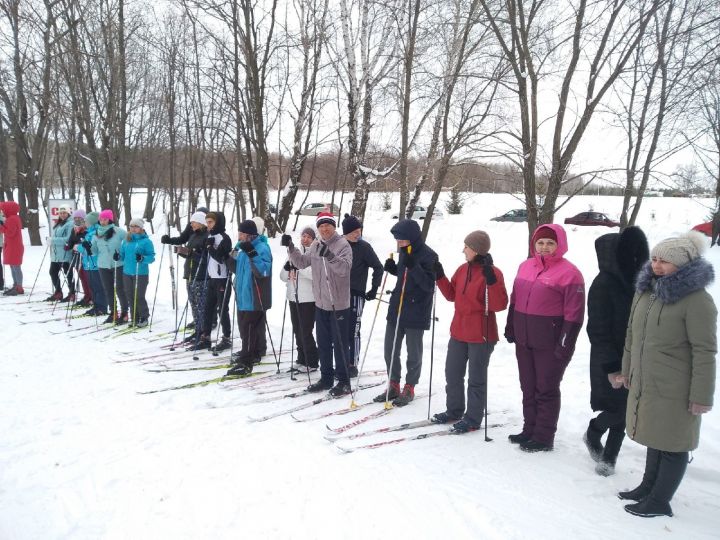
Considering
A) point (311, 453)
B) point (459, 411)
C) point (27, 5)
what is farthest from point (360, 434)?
point (27, 5)

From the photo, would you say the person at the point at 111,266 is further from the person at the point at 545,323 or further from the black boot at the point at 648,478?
the black boot at the point at 648,478

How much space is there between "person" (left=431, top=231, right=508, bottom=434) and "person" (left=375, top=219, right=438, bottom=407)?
275 millimetres

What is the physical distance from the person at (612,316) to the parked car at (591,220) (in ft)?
83.3

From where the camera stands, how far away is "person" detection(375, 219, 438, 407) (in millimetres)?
4469

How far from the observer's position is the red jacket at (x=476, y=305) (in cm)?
402

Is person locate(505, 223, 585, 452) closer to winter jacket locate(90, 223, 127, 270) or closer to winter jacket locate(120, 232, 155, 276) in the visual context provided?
winter jacket locate(120, 232, 155, 276)

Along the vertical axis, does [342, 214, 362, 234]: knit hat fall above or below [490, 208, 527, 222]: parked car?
below

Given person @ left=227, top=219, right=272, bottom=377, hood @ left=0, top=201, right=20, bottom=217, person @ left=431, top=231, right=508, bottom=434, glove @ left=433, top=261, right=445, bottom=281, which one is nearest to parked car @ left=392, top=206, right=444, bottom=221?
hood @ left=0, top=201, right=20, bottom=217

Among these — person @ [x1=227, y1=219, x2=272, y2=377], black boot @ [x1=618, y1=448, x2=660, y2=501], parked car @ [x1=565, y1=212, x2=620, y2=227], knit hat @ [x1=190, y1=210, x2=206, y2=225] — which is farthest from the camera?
parked car @ [x1=565, y1=212, x2=620, y2=227]

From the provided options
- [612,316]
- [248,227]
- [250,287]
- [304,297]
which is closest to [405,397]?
[304,297]

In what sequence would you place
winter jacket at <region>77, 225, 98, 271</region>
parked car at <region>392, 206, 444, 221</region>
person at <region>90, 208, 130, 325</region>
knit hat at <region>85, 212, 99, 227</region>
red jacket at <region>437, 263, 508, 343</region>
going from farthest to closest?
parked car at <region>392, 206, 444, 221</region> → knit hat at <region>85, 212, 99, 227</region> → winter jacket at <region>77, 225, 98, 271</region> → person at <region>90, 208, 130, 325</region> → red jacket at <region>437, 263, 508, 343</region>

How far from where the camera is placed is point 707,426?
13.8ft

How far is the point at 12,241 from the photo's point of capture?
33.8 feet

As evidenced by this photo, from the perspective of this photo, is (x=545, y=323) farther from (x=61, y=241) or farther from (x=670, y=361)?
(x=61, y=241)
